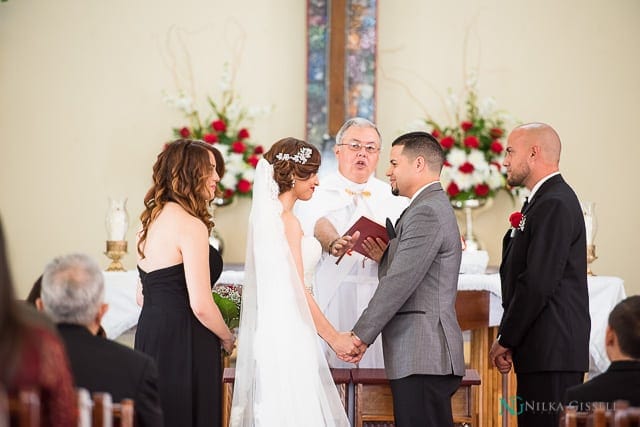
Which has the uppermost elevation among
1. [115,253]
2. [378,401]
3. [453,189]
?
[453,189]

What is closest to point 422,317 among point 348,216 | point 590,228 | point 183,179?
point 183,179

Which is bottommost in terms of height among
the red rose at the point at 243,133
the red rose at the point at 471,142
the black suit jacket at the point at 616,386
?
the black suit jacket at the point at 616,386

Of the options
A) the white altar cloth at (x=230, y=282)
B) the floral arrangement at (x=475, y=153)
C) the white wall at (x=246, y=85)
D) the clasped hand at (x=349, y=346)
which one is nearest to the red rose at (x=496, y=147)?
the floral arrangement at (x=475, y=153)

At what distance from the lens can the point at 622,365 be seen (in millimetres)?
3439

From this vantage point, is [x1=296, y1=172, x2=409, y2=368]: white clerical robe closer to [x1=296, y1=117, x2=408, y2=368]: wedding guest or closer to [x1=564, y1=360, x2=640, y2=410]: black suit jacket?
[x1=296, y1=117, x2=408, y2=368]: wedding guest

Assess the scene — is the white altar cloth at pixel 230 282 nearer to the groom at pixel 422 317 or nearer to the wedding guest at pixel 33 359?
the groom at pixel 422 317

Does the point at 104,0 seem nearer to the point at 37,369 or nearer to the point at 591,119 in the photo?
the point at 591,119

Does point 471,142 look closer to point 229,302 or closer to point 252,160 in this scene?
point 252,160

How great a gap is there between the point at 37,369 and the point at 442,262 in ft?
8.47

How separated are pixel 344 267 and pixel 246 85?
9.51 ft

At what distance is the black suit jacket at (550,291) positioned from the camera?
4586 mm

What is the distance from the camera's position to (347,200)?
6160 mm

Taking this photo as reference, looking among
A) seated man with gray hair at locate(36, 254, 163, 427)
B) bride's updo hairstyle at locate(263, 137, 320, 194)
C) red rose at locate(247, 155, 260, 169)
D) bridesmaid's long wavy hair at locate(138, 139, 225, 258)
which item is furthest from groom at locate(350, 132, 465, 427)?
red rose at locate(247, 155, 260, 169)

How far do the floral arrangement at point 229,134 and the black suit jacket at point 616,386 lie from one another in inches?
183
